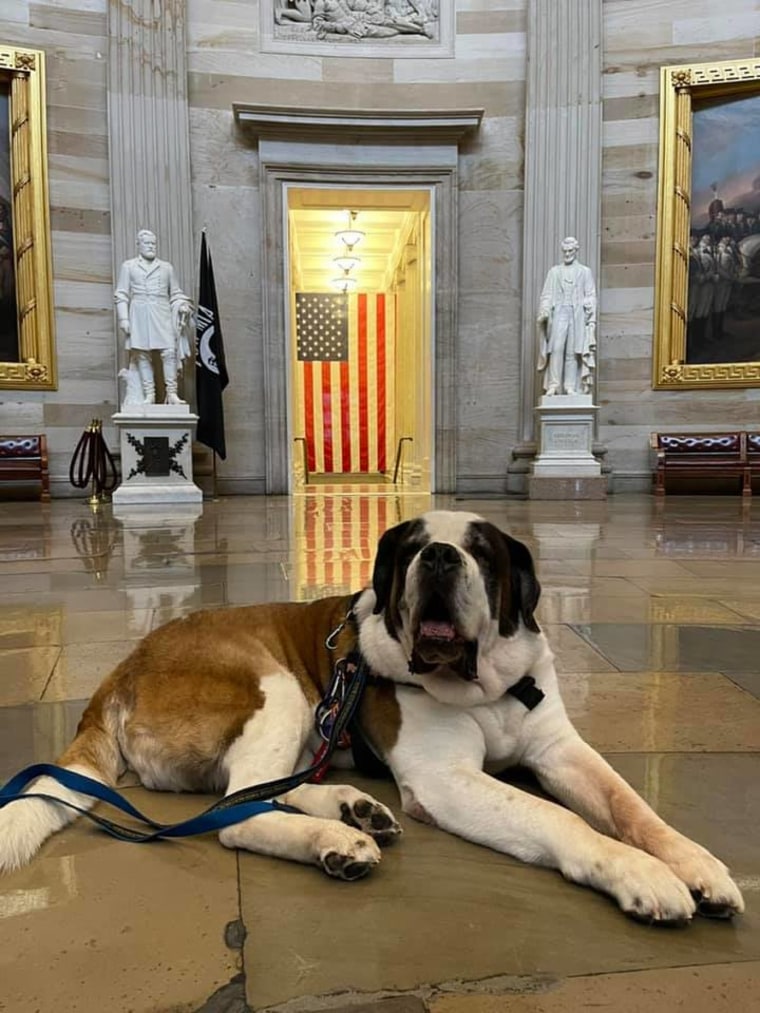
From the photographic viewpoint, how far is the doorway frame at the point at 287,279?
12.8 meters

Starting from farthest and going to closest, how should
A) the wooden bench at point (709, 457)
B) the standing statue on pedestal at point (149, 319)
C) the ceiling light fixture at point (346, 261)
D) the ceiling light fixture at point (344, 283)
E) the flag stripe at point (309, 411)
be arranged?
the flag stripe at point (309, 411) → the ceiling light fixture at point (344, 283) → the ceiling light fixture at point (346, 261) → the wooden bench at point (709, 457) → the standing statue on pedestal at point (149, 319)

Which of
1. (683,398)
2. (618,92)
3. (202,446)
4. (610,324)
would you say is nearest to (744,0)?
(618,92)

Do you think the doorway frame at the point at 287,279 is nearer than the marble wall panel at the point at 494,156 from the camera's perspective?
Yes

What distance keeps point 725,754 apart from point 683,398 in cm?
1192

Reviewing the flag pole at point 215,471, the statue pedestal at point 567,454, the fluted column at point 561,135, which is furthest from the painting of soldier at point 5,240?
the statue pedestal at point 567,454

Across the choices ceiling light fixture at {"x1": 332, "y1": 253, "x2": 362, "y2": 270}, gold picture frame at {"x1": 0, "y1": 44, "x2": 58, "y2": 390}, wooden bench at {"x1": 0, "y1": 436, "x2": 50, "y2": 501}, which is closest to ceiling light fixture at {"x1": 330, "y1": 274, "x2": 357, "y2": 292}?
ceiling light fixture at {"x1": 332, "y1": 253, "x2": 362, "y2": 270}

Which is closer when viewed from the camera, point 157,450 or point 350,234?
point 157,450

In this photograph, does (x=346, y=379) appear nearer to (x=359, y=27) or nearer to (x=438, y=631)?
(x=359, y=27)

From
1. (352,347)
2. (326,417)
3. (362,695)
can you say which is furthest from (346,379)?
(362,695)

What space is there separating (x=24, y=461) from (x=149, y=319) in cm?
304

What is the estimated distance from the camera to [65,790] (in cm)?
177

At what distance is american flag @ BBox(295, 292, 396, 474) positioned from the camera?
70.0 feet

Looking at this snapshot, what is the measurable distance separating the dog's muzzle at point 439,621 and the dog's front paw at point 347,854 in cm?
41

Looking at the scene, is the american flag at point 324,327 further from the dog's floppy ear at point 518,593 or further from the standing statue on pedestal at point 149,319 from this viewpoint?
the dog's floppy ear at point 518,593
